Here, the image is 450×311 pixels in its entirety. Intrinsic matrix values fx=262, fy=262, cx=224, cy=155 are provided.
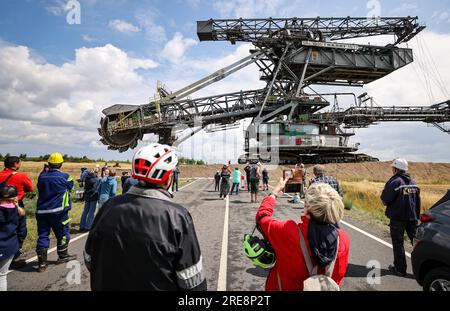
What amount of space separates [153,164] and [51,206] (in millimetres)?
3912

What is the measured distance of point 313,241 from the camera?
1897 millimetres

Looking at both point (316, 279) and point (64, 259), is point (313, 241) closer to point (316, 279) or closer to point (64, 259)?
point (316, 279)

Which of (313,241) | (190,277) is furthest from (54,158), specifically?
(313,241)

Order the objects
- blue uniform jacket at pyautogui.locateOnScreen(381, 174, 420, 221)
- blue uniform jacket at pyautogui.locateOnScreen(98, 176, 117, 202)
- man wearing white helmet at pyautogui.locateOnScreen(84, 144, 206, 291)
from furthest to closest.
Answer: blue uniform jacket at pyautogui.locateOnScreen(98, 176, 117, 202) < blue uniform jacket at pyautogui.locateOnScreen(381, 174, 420, 221) < man wearing white helmet at pyautogui.locateOnScreen(84, 144, 206, 291)

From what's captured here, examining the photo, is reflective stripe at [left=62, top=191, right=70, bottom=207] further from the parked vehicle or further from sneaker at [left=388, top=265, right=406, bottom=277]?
sneaker at [left=388, top=265, right=406, bottom=277]

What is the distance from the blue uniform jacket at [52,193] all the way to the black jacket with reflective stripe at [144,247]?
3.66 m

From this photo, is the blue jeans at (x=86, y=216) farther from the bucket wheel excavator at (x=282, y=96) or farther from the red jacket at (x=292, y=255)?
the bucket wheel excavator at (x=282, y=96)

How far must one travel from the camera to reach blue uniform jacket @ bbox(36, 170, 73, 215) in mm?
4738

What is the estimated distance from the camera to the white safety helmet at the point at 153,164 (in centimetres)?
193

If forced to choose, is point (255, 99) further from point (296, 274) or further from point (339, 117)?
point (296, 274)

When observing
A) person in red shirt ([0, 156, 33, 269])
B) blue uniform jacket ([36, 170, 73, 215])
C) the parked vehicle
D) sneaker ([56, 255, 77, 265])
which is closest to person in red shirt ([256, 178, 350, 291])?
the parked vehicle

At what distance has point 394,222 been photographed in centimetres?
480

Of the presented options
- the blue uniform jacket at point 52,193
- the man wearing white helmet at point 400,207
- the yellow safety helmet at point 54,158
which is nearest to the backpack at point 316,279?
the man wearing white helmet at point 400,207

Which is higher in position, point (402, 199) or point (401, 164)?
point (401, 164)
